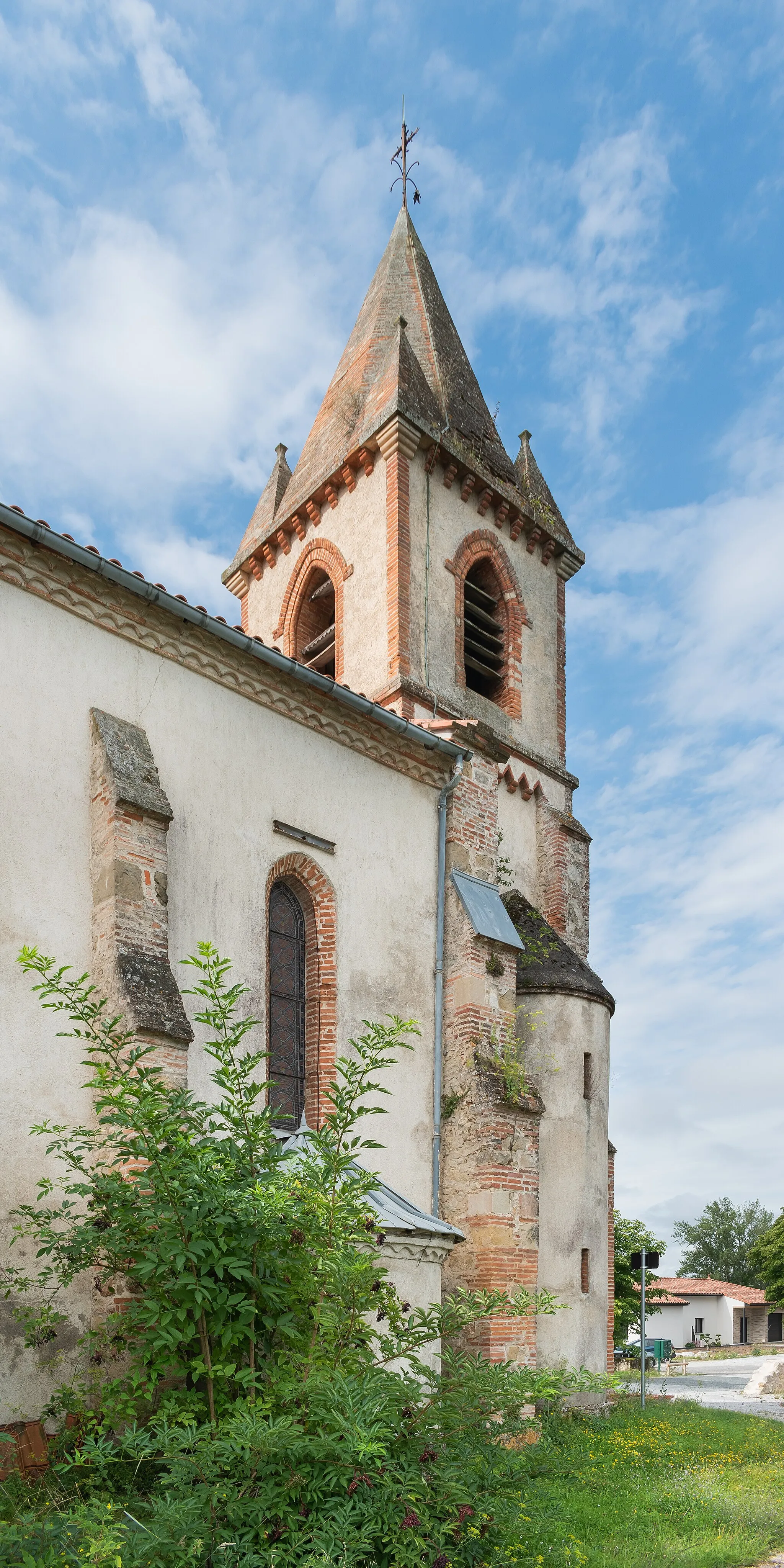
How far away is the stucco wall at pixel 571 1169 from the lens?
40.4ft

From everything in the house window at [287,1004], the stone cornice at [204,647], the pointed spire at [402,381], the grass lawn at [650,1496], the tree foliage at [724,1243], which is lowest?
the tree foliage at [724,1243]

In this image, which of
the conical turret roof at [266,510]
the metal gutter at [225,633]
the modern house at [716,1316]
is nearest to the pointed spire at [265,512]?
the conical turret roof at [266,510]

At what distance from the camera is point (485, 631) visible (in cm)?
1709

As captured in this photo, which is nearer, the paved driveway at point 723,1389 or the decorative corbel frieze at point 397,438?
the decorative corbel frieze at point 397,438

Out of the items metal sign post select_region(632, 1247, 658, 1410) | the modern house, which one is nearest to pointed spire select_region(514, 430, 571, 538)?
metal sign post select_region(632, 1247, 658, 1410)

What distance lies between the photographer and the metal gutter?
8406 mm

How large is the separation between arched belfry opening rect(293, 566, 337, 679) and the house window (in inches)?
266

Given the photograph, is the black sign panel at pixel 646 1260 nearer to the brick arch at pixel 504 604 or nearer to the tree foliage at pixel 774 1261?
the brick arch at pixel 504 604

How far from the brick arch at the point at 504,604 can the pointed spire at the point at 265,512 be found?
148 inches

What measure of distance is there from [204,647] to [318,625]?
8.50m

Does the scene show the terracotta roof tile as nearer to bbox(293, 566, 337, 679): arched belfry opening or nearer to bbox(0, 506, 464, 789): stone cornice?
bbox(293, 566, 337, 679): arched belfry opening

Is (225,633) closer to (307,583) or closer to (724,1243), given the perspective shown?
(307,583)

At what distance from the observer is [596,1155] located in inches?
522

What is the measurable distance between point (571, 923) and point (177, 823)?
7796 mm
